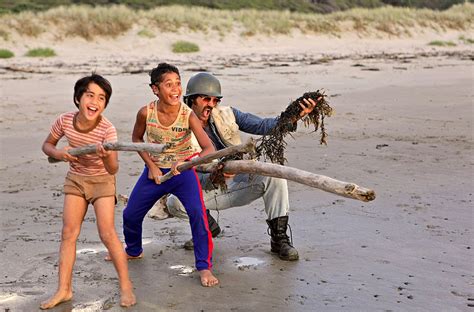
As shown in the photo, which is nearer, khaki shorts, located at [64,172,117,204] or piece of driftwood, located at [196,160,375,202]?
piece of driftwood, located at [196,160,375,202]

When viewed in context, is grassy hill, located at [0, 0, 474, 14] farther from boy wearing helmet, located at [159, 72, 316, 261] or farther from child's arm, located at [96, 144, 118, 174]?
child's arm, located at [96, 144, 118, 174]

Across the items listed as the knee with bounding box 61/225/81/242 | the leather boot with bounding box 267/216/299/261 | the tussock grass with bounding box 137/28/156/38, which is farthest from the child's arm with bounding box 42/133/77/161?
the tussock grass with bounding box 137/28/156/38

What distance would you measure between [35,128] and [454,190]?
5775 mm

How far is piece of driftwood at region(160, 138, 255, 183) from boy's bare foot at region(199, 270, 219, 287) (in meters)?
0.66

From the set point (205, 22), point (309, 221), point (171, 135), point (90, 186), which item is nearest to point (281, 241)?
point (309, 221)

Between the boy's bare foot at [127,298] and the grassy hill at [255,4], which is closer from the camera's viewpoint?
the boy's bare foot at [127,298]

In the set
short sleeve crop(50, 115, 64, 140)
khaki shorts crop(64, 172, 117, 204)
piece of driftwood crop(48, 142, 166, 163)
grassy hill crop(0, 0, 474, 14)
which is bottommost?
khaki shorts crop(64, 172, 117, 204)

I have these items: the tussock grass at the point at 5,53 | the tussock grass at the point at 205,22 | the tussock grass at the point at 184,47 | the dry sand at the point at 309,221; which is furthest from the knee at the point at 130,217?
the tussock grass at the point at 205,22

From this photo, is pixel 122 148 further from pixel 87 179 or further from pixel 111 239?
pixel 111 239

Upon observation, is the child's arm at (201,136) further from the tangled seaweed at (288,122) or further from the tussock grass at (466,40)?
the tussock grass at (466,40)

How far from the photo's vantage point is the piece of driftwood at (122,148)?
4447 millimetres

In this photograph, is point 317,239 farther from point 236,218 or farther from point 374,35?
point 374,35

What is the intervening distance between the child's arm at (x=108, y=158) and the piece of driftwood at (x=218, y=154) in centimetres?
49

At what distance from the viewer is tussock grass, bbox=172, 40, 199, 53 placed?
896 inches
